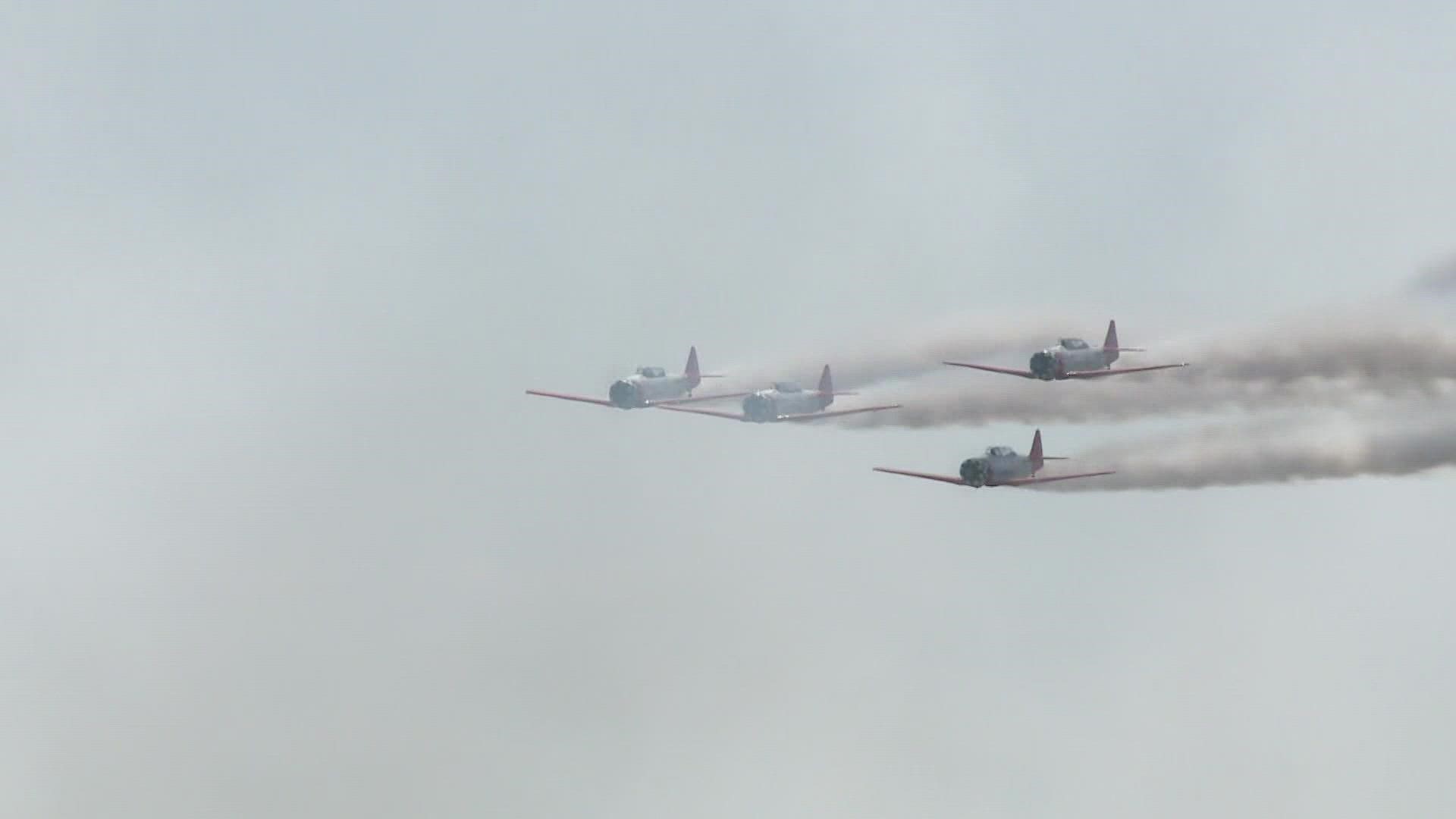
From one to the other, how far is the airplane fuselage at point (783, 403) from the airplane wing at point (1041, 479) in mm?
18762

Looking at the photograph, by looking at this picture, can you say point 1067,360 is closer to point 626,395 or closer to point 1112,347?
point 1112,347

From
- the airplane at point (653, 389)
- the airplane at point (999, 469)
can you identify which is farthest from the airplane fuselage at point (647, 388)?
the airplane at point (999, 469)

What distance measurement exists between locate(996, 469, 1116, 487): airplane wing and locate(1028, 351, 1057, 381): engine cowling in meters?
4.92

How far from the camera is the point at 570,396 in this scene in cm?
14912

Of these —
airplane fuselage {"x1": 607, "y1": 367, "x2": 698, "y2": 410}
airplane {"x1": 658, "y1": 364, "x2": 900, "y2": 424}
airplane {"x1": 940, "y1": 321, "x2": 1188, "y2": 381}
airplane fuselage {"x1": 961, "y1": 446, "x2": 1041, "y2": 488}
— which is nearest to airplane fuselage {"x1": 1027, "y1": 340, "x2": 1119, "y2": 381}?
airplane {"x1": 940, "y1": 321, "x2": 1188, "y2": 381}

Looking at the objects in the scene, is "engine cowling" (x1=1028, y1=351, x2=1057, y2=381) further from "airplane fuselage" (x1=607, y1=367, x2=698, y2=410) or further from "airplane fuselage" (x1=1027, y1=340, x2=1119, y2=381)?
"airplane fuselage" (x1=607, y1=367, x2=698, y2=410)

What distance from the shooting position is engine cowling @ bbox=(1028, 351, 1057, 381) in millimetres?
127062

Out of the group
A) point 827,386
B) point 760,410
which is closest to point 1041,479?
point 827,386

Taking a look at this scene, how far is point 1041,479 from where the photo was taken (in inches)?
4884

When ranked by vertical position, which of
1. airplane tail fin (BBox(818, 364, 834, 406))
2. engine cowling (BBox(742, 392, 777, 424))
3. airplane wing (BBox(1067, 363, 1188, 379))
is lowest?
engine cowling (BBox(742, 392, 777, 424))

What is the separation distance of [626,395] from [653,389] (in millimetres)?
1578

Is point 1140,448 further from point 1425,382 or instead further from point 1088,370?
point 1425,382

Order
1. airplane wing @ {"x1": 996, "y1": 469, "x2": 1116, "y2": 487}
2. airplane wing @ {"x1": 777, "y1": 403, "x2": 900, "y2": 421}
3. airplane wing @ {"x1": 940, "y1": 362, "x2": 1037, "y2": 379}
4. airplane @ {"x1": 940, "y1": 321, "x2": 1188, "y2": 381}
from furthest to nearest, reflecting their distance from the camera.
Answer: airplane wing @ {"x1": 777, "y1": 403, "x2": 900, "y2": 421} < airplane @ {"x1": 940, "y1": 321, "x2": 1188, "y2": 381} < airplane wing @ {"x1": 940, "y1": 362, "x2": 1037, "y2": 379} < airplane wing @ {"x1": 996, "y1": 469, "x2": 1116, "y2": 487}

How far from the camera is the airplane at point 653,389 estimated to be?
14888cm
